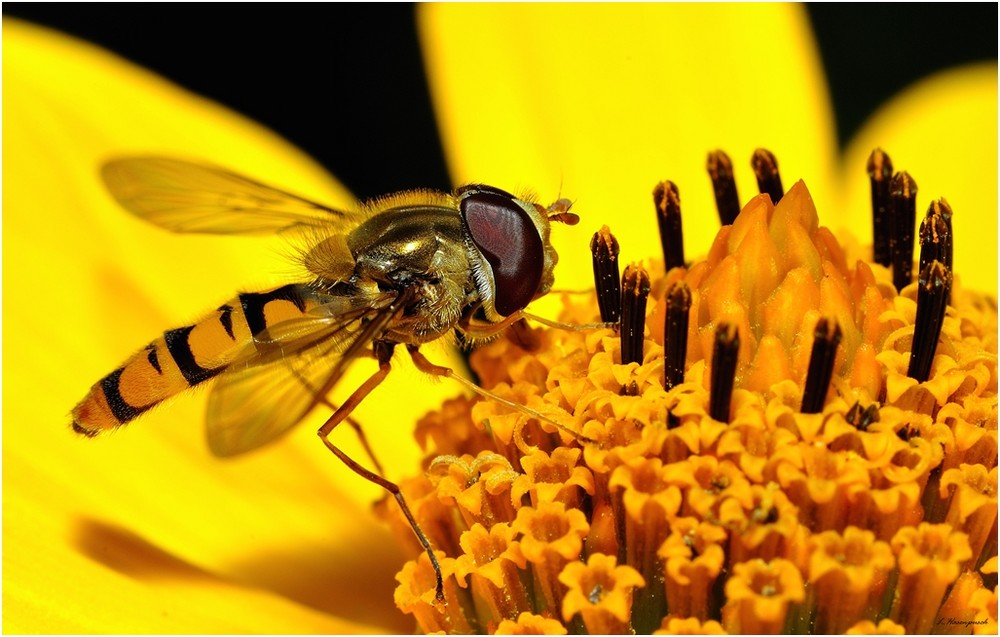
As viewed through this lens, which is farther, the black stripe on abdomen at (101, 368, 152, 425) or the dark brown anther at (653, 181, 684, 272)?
the dark brown anther at (653, 181, 684, 272)

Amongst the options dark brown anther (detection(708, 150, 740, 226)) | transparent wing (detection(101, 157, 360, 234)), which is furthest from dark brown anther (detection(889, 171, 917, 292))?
transparent wing (detection(101, 157, 360, 234))

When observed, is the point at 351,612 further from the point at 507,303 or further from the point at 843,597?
the point at 843,597

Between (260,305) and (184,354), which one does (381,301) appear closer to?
(260,305)

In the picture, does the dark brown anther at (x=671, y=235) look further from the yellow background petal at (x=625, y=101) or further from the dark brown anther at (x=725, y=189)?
the yellow background petal at (x=625, y=101)

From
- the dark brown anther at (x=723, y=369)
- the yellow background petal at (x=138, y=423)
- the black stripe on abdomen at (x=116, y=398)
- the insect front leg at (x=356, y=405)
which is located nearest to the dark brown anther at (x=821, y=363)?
the dark brown anther at (x=723, y=369)

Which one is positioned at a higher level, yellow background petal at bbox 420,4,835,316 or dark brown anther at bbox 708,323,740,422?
yellow background petal at bbox 420,4,835,316

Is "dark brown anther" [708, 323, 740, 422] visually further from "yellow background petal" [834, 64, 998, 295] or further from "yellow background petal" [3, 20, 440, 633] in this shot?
"yellow background petal" [834, 64, 998, 295]
